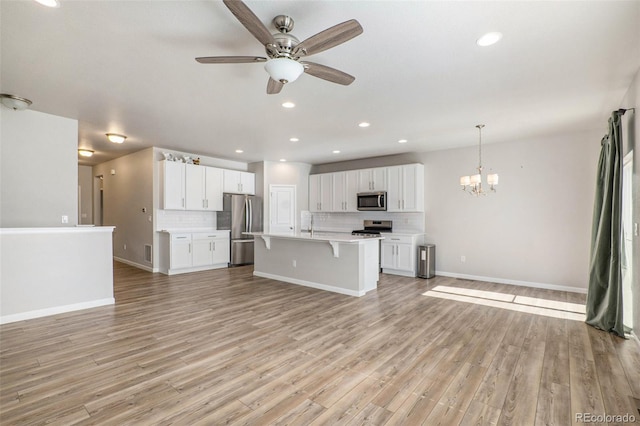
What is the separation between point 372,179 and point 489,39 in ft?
15.5

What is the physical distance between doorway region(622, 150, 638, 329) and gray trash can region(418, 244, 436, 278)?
2898 mm

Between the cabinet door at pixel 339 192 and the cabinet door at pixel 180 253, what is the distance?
3502 mm

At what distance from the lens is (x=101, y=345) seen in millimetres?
2922

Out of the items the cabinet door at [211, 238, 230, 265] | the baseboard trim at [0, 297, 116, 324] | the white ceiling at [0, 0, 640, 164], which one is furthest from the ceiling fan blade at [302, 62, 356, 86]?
the cabinet door at [211, 238, 230, 265]

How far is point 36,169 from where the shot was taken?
422 cm

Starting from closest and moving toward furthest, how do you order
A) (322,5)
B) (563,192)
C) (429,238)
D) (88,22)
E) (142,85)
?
(322,5)
(88,22)
(142,85)
(563,192)
(429,238)

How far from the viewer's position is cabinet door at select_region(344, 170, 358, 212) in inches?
288

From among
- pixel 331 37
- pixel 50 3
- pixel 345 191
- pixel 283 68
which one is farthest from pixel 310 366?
pixel 345 191

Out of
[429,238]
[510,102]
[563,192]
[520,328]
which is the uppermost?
[510,102]

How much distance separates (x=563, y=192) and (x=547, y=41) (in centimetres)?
376

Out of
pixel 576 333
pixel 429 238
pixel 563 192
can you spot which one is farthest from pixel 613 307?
pixel 429 238

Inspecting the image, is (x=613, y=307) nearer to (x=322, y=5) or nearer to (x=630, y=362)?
(x=630, y=362)

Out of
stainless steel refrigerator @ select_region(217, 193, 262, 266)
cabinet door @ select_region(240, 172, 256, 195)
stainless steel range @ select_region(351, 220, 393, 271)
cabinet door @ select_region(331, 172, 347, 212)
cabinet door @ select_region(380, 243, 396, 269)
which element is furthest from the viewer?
cabinet door @ select_region(240, 172, 256, 195)

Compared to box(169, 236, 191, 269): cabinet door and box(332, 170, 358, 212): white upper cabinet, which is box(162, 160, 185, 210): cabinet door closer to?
box(169, 236, 191, 269): cabinet door
